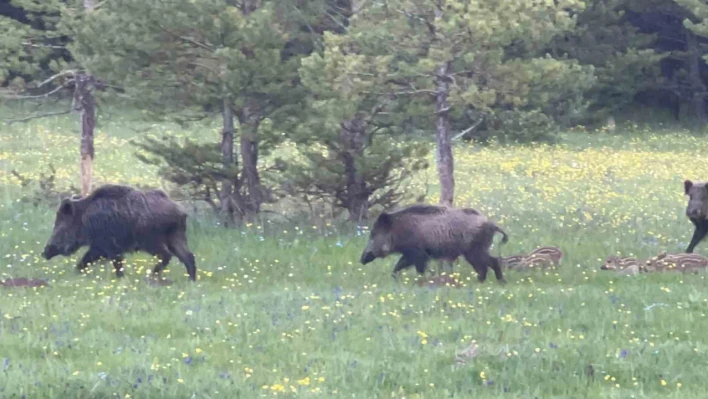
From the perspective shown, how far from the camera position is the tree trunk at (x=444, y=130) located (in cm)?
1579

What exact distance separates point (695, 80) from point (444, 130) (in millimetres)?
28591

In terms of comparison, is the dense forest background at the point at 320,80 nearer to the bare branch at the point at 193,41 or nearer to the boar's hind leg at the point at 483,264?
the bare branch at the point at 193,41

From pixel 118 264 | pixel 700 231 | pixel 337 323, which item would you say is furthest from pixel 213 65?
pixel 337 323

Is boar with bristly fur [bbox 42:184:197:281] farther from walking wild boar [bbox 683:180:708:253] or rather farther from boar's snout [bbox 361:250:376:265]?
walking wild boar [bbox 683:180:708:253]

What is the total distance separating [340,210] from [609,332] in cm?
787

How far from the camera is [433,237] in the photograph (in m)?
12.8

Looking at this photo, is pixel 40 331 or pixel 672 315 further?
pixel 672 315

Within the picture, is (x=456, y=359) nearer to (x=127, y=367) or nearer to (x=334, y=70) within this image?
(x=127, y=367)

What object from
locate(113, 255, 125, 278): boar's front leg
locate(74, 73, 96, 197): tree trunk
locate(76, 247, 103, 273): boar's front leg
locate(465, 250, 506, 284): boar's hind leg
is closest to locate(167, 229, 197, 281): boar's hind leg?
locate(113, 255, 125, 278): boar's front leg

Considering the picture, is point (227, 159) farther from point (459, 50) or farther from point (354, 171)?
point (459, 50)

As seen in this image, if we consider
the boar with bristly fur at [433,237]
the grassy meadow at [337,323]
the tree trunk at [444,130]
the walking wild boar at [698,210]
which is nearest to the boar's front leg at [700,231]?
the walking wild boar at [698,210]

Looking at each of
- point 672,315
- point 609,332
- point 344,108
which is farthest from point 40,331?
point 344,108

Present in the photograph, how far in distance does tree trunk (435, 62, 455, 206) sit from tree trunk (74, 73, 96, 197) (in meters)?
6.61

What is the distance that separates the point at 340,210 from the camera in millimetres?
16812
